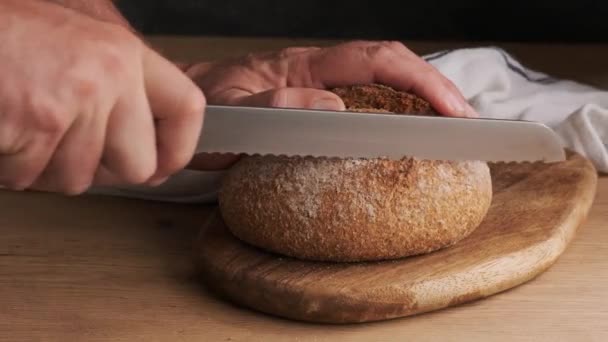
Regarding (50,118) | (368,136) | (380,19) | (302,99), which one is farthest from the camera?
(380,19)

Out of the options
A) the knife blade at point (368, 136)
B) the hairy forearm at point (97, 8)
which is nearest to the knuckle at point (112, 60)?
the knife blade at point (368, 136)

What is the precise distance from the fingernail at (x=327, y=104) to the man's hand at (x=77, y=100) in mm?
315

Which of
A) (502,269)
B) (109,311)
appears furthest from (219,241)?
(502,269)

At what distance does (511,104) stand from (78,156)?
0.86 meters

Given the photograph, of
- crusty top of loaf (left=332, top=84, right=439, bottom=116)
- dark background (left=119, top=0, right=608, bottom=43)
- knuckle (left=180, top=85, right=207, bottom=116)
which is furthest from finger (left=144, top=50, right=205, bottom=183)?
dark background (left=119, top=0, right=608, bottom=43)

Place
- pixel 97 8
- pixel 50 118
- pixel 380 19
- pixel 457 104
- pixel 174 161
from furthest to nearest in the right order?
pixel 380 19 < pixel 97 8 < pixel 457 104 < pixel 174 161 < pixel 50 118

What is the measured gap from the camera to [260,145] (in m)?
0.90

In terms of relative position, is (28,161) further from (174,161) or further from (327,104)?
(327,104)

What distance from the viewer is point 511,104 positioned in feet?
4.61

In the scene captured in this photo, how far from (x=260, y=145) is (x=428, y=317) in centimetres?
25

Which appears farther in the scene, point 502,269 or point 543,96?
point 543,96

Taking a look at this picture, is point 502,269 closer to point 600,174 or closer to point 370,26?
point 600,174

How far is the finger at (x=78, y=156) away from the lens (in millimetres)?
674

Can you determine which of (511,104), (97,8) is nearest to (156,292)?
(97,8)
